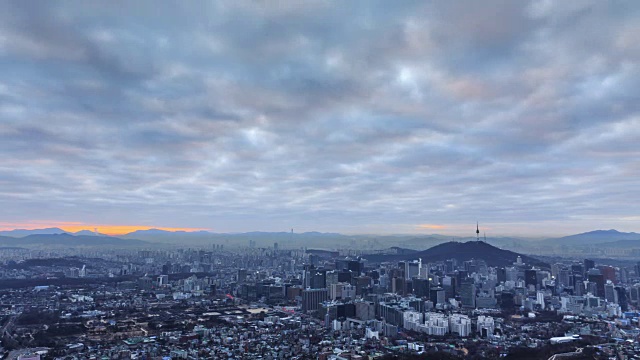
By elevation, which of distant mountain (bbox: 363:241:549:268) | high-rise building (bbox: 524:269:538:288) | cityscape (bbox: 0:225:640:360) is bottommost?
cityscape (bbox: 0:225:640:360)

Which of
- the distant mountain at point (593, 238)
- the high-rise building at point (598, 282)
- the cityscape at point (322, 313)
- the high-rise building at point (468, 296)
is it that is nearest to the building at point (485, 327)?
the cityscape at point (322, 313)

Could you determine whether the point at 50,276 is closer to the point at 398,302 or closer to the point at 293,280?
the point at 293,280

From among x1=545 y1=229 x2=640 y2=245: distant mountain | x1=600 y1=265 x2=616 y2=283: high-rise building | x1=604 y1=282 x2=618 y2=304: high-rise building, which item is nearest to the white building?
x1=604 y1=282 x2=618 y2=304: high-rise building

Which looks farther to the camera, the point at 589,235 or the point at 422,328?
the point at 589,235

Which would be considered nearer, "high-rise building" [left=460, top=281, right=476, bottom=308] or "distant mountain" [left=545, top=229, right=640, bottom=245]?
"high-rise building" [left=460, top=281, right=476, bottom=308]

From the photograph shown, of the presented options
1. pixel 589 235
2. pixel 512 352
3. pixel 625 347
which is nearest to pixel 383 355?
pixel 512 352

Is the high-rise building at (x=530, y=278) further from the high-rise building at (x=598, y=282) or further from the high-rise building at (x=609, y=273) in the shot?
the high-rise building at (x=609, y=273)

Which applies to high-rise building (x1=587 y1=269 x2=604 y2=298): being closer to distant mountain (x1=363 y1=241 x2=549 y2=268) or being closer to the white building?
the white building
